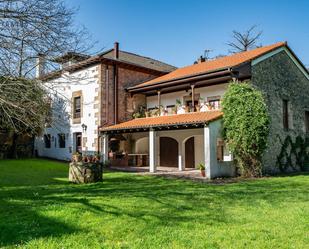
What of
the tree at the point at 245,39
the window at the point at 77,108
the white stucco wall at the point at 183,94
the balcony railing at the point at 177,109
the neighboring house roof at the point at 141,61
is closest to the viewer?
the balcony railing at the point at 177,109

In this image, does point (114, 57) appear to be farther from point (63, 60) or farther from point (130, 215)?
point (130, 215)

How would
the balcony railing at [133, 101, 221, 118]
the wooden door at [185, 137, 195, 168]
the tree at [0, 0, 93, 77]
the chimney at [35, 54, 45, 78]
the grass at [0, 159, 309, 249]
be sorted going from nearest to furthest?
1. the grass at [0, 159, 309, 249]
2. the tree at [0, 0, 93, 77]
3. the chimney at [35, 54, 45, 78]
4. the balcony railing at [133, 101, 221, 118]
5. the wooden door at [185, 137, 195, 168]

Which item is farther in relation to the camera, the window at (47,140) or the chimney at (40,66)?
A: the window at (47,140)

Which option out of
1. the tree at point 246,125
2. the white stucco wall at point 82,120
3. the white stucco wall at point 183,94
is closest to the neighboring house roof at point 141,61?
the white stucco wall at point 82,120

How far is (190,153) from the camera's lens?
19.7 meters

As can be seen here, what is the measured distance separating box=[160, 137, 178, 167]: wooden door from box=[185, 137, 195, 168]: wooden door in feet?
2.64

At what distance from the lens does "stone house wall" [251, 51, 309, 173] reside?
663 inches

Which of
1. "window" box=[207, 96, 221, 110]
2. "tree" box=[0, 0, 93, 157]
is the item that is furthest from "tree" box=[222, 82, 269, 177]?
"tree" box=[0, 0, 93, 157]

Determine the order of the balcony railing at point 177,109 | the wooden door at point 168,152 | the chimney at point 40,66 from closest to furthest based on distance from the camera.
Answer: the chimney at point 40,66
the balcony railing at point 177,109
the wooden door at point 168,152

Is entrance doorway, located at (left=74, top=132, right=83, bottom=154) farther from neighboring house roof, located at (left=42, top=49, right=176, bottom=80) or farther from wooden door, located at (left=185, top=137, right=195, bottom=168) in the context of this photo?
wooden door, located at (left=185, top=137, right=195, bottom=168)

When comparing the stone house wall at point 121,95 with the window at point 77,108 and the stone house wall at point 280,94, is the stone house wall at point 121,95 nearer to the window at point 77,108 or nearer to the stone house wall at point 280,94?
the window at point 77,108

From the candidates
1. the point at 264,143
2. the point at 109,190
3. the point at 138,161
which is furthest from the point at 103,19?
the point at 138,161

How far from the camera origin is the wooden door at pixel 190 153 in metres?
19.5

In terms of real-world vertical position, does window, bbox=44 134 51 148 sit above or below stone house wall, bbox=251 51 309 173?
below
